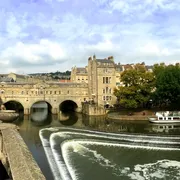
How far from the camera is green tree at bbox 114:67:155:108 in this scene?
57.4 metres

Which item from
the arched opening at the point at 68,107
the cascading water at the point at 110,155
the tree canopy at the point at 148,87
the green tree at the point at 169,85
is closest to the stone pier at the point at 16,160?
the cascading water at the point at 110,155

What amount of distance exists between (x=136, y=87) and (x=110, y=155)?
101 ft

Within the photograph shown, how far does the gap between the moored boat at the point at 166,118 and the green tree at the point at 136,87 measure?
5.47m

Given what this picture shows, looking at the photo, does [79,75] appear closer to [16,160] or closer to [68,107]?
[68,107]

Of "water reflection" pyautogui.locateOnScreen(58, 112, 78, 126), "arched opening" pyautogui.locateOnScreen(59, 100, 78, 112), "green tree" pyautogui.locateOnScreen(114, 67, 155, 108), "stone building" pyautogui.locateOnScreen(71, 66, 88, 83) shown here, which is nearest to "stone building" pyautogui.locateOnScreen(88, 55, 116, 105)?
"water reflection" pyautogui.locateOnScreen(58, 112, 78, 126)

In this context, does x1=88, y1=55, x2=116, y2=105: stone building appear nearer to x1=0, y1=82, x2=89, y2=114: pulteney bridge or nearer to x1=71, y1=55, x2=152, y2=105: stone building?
x1=71, y1=55, x2=152, y2=105: stone building

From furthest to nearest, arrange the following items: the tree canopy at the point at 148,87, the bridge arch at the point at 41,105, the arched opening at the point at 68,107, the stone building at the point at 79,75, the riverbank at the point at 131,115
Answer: the stone building at the point at 79,75, the arched opening at the point at 68,107, the bridge arch at the point at 41,105, the riverbank at the point at 131,115, the tree canopy at the point at 148,87

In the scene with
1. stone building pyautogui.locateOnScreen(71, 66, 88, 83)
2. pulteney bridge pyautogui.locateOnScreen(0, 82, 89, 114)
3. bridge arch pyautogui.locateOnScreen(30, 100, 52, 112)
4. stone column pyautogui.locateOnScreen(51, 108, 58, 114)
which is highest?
stone building pyautogui.locateOnScreen(71, 66, 88, 83)

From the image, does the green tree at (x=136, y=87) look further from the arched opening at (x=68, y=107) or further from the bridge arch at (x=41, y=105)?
the arched opening at (x=68, y=107)

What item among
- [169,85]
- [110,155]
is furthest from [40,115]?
[110,155]

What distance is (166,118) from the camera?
5278 cm

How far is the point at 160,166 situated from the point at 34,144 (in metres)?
16.3

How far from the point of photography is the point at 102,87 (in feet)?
226

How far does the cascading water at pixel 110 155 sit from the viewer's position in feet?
77.1
